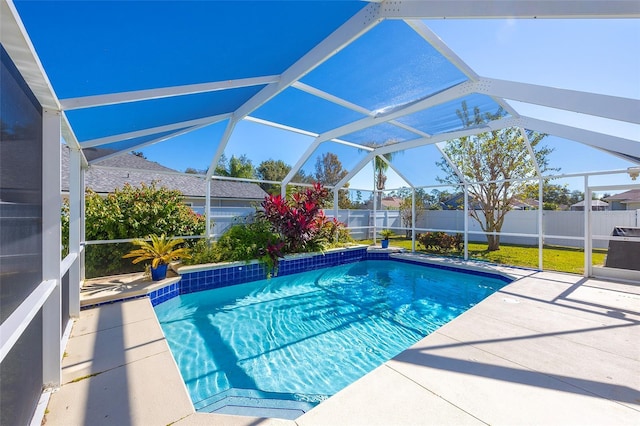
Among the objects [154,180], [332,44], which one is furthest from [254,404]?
[154,180]

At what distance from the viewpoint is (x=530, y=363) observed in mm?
2910

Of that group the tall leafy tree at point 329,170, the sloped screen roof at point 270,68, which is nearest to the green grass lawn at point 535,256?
the tall leafy tree at point 329,170

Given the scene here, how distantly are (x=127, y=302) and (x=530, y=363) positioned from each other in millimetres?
6066

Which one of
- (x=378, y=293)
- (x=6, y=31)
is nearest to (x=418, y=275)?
(x=378, y=293)

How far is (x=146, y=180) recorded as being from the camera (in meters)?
13.7

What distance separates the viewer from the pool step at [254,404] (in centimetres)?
265

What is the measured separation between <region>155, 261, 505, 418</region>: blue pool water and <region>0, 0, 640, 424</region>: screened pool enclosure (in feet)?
5.20

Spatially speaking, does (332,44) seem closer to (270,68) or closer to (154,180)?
(270,68)

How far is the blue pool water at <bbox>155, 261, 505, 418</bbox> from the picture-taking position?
3170 millimetres

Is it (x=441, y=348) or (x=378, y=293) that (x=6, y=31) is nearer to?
(x=441, y=348)

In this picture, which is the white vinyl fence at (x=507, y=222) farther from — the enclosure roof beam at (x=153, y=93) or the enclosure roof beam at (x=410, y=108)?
the enclosure roof beam at (x=153, y=93)

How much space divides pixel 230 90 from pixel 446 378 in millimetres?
5068

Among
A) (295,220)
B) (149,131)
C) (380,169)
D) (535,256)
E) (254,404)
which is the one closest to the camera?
(254,404)

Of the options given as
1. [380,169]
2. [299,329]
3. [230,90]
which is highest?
[380,169]
